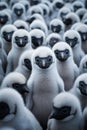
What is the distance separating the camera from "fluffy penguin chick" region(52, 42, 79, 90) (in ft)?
12.9

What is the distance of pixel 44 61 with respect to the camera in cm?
344

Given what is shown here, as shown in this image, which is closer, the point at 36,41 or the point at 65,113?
the point at 65,113

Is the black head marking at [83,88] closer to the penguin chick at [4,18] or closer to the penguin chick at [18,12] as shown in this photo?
the penguin chick at [4,18]

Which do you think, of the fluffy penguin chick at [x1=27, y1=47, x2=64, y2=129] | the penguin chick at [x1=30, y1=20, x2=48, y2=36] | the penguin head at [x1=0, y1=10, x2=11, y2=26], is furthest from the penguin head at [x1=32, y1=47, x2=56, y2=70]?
the penguin head at [x1=0, y1=10, x2=11, y2=26]

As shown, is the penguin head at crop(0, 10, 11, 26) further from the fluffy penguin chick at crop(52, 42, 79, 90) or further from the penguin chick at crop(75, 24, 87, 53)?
the fluffy penguin chick at crop(52, 42, 79, 90)

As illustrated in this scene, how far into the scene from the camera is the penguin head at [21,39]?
439 centimetres

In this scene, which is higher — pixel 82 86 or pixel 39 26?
pixel 39 26

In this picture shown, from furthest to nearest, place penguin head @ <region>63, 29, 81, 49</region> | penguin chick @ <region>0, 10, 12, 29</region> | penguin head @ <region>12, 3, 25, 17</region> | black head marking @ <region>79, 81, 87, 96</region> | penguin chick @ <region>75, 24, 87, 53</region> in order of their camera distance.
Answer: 1. penguin head @ <region>12, 3, 25, 17</region>
2. penguin chick @ <region>0, 10, 12, 29</region>
3. penguin chick @ <region>75, 24, 87, 53</region>
4. penguin head @ <region>63, 29, 81, 49</region>
5. black head marking @ <region>79, 81, 87, 96</region>

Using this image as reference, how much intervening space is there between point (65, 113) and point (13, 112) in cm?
40

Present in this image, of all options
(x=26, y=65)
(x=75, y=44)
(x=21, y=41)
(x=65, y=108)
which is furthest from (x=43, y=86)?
(x=75, y=44)

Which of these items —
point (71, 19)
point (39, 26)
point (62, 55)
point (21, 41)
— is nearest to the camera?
point (62, 55)

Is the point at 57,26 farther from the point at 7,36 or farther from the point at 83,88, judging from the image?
the point at 83,88

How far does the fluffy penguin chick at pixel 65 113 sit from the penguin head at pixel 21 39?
1.47 metres

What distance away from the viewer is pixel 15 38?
445cm
